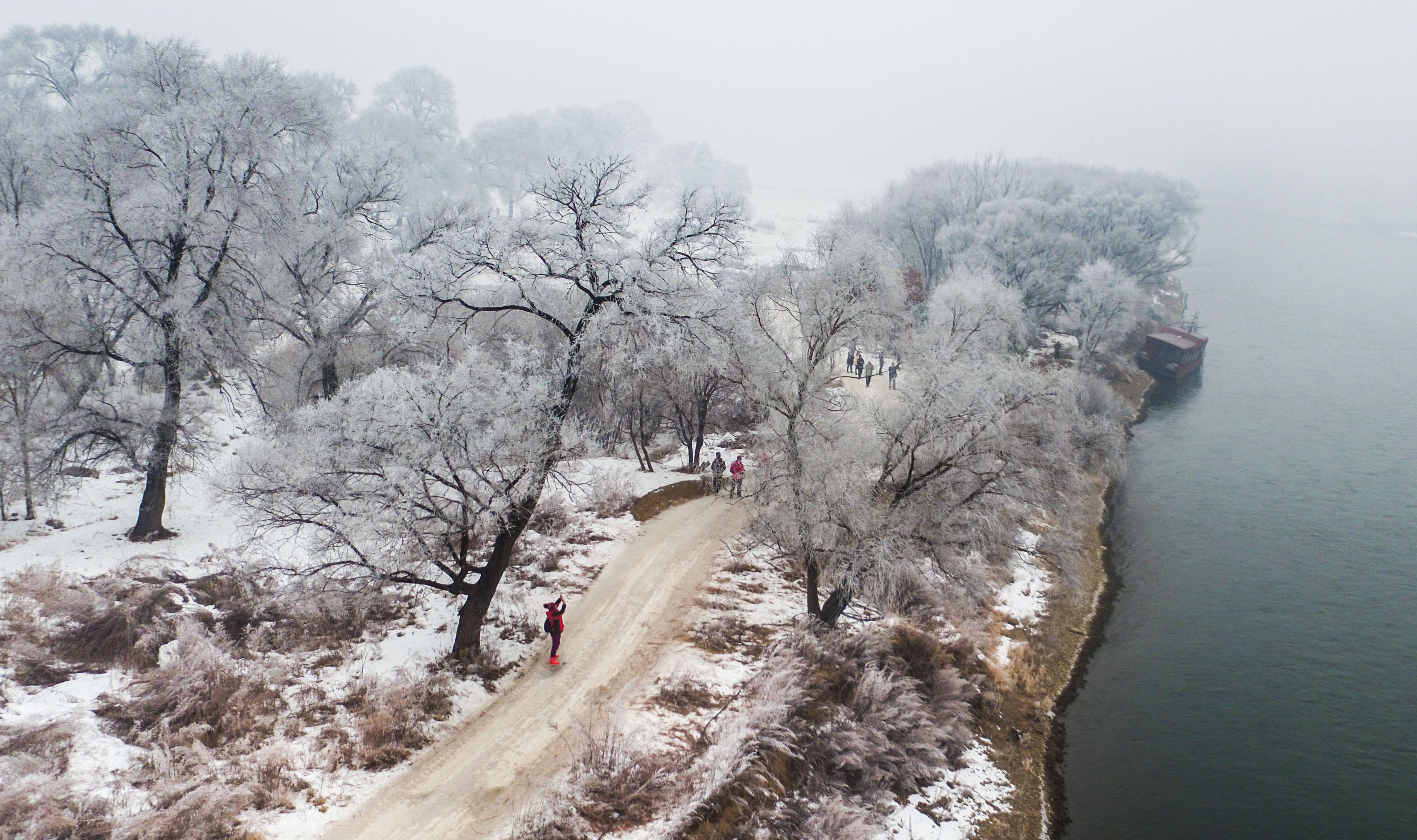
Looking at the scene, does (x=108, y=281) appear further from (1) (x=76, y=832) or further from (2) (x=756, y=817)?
(2) (x=756, y=817)

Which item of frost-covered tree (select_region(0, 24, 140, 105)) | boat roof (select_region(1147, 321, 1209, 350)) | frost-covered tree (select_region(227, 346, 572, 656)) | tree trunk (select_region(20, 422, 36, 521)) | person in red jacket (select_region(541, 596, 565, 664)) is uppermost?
frost-covered tree (select_region(0, 24, 140, 105))

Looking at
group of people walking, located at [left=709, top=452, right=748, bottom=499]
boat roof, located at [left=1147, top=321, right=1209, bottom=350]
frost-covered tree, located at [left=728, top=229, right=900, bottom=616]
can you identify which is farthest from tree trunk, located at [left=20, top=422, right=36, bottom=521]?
boat roof, located at [left=1147, top=321, right=1209, bottom=350]

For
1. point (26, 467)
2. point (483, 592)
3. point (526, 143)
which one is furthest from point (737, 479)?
point (526, 143)

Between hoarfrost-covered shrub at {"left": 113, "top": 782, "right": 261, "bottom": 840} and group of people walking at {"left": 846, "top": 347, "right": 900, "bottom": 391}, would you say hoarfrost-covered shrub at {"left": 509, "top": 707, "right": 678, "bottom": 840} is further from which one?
group of people walking at {"left": 846, "top": 347, "right": 900, "bottom": 391}

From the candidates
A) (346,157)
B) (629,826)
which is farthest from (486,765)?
(346,157)

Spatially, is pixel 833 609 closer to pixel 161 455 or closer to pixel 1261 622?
pixel 1261 622

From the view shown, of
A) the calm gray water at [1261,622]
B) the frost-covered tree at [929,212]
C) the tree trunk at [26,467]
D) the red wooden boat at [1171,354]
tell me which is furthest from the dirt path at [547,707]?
the red wooden boat at [1171,354]
